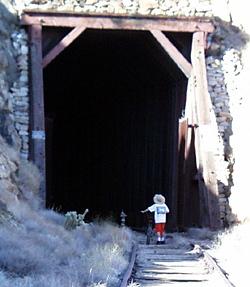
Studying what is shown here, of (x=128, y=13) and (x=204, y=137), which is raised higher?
(x=128, y=13)

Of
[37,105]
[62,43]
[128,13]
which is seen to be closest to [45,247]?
[37,105]

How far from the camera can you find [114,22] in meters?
17.6

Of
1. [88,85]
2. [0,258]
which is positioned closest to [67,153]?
[88,85]

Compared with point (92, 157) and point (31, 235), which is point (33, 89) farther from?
point (92, 157)

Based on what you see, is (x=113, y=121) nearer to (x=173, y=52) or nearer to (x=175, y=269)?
(x=173, y=52)

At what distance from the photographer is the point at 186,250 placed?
42.8 feet

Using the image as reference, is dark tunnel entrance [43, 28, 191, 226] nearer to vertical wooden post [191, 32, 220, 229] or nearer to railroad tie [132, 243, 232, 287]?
vertical wooden post [191, 32, 220, 229]

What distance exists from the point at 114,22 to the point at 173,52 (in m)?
2.14

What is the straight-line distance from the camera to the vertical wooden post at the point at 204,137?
1670 centimetres

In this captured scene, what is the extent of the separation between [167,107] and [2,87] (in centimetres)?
747

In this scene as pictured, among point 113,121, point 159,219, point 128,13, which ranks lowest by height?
point 159,219

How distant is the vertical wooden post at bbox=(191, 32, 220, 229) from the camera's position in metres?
16.7

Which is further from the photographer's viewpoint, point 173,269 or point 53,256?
point 173,269

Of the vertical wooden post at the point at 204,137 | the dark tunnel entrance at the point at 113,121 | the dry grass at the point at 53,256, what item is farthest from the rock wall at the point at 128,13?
the dry grass at the point at 53,256
